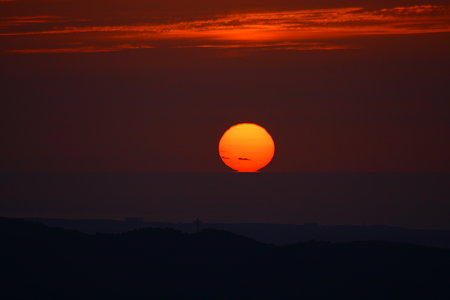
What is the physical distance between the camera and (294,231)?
88.6 meters

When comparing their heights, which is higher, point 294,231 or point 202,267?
point 294,231

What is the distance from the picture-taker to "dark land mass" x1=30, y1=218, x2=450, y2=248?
3076 inches

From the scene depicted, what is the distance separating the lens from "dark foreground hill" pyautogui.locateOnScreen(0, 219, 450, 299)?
159 ft

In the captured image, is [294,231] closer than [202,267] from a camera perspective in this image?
No

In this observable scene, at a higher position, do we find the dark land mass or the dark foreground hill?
the dark land mass

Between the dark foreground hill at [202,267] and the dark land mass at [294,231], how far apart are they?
2197 cm

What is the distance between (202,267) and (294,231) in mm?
38203

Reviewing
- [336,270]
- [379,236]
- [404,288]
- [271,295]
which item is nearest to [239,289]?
[271,295]

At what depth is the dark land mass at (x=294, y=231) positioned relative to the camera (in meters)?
78.1

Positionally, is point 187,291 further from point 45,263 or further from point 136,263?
point 45,263

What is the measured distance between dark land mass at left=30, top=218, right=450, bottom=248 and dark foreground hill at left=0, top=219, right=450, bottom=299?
865 inches

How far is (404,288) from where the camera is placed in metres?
49.2

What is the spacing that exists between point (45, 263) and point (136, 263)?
222 inches

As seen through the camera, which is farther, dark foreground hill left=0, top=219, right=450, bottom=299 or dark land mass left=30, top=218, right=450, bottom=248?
dark land mass left=30, top=218, right=450, bottom=248
